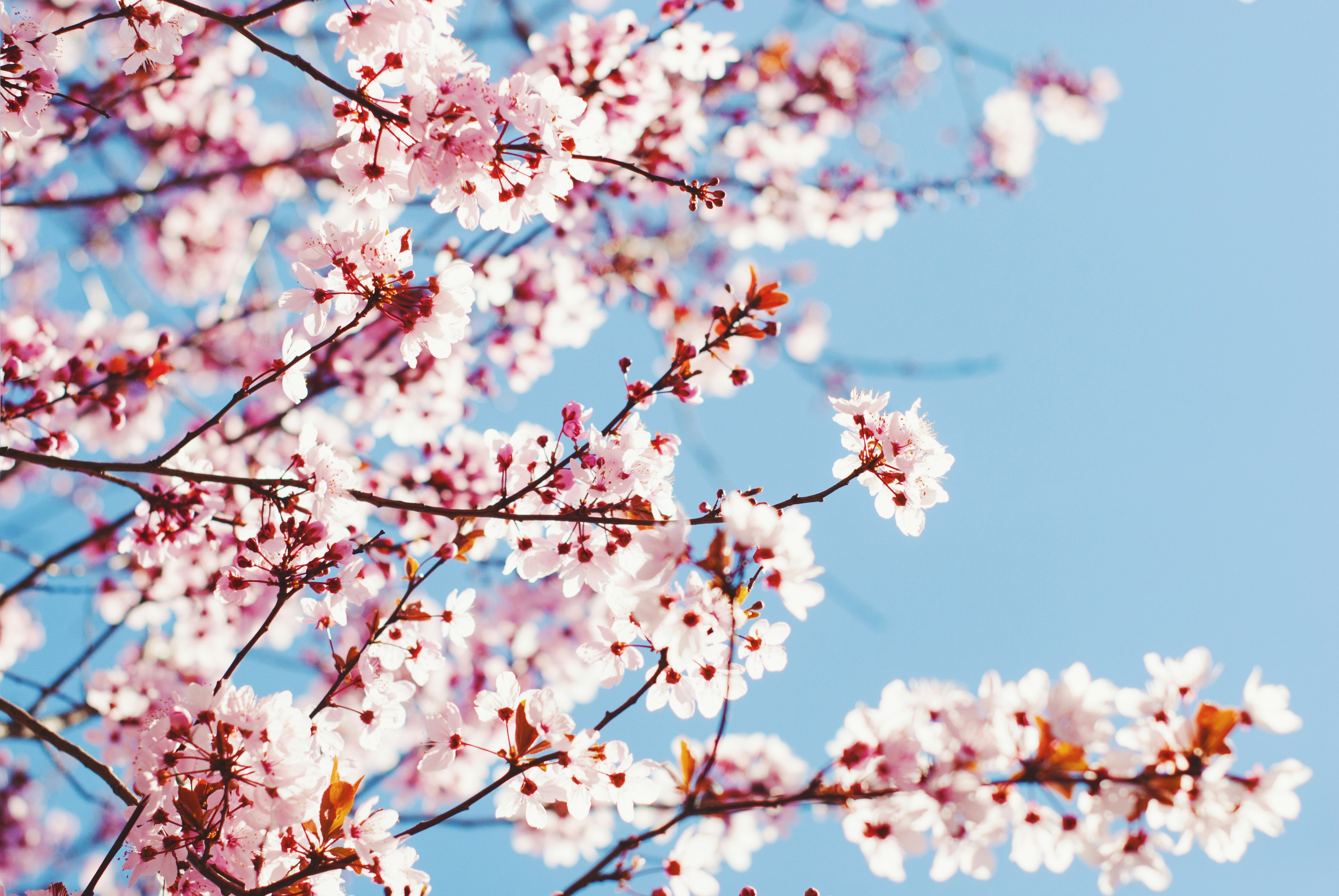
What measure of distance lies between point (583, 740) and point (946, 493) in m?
1.35

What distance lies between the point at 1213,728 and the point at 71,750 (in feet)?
9.82

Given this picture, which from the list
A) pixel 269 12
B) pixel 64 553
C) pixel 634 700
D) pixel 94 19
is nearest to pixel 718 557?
pixel 634 700

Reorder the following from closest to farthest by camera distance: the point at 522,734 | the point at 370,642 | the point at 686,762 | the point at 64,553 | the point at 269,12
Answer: the point at 269,12, the point at 686,762, the point at 522,734, the point at 370,642, the point at 64,553

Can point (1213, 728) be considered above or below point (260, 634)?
below

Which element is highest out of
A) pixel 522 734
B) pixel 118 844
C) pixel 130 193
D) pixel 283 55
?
pixel 130 193

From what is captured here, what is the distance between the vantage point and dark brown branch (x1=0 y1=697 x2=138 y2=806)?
205 cm

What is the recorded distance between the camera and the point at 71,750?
6.77ft

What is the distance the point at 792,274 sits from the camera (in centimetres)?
1191

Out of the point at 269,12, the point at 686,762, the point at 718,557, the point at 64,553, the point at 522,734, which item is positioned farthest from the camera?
the point at 64,553

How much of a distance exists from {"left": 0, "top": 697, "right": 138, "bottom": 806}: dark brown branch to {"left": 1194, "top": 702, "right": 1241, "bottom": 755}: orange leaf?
9.30 feet

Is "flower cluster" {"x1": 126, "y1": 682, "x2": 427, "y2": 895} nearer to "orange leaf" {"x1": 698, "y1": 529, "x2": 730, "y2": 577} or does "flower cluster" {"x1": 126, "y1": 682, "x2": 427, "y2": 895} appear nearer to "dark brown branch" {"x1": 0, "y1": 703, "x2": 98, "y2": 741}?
"orange leaf" {"x1": 698, "y1": 529, "x2": 730, "y2": 577}

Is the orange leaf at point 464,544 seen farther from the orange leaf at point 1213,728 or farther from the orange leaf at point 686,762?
the orange leaf at point 1213,728

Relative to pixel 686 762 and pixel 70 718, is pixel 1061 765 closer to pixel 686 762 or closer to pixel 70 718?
pixel 686 762

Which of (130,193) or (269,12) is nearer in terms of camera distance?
(269,12)
